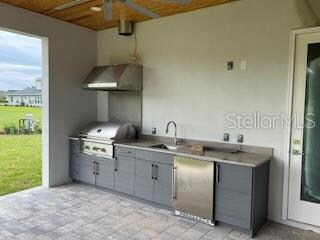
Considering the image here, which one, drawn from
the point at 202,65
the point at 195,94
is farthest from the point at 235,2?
the point at 195,94

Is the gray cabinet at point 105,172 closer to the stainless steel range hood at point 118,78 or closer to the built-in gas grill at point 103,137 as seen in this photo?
the built-in gas grill at point 103,137

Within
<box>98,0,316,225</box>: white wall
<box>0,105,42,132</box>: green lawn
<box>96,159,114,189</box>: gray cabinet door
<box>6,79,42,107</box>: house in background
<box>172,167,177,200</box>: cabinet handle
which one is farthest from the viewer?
<box>0,105,42,132</box>: green lawn

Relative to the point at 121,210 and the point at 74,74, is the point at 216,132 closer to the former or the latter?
the point at 121,210

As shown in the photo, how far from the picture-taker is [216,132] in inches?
141

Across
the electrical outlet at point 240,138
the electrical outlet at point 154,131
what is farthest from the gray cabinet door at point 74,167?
the electrical outlet at point 240,138

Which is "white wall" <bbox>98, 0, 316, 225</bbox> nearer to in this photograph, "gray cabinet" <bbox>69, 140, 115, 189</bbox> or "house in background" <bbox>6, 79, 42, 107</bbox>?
"gray cabinet" <bbox>69, 140, 115, 189</bbox>

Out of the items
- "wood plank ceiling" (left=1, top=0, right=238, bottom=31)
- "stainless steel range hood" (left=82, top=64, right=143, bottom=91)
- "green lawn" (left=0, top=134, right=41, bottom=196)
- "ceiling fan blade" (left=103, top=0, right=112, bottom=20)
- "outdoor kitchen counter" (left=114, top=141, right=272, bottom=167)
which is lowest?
"green lawn" (left=0, top=134, right=41, bottom=196)

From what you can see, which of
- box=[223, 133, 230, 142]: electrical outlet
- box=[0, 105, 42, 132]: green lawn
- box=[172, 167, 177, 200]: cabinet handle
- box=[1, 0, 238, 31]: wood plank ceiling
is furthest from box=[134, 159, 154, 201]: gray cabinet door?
box=[0, 105, 42, 132]: green lawn

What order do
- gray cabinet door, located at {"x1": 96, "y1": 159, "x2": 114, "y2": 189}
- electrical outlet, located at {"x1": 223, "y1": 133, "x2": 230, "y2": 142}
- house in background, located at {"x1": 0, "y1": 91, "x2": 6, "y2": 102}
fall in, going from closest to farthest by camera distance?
electrical outlet, located at {"x1": 223, "y1": 133, "x2": 230, "y2": 142} < gray cabinet door, located at {"x1": 96, "y1": 159, "x2": 114, "y2": 189} < house in background, located at {"x1": 0, "y1": 91, "x2": 6, "y2": 102}

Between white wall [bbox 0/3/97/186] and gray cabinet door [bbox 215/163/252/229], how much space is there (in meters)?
2.73

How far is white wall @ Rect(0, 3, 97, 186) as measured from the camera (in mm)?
4137

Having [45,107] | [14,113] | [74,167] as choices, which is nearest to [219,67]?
[45,107]

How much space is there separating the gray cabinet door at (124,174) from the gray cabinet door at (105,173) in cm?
10

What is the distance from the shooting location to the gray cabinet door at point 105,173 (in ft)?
13.1
